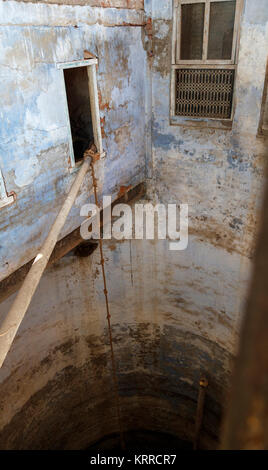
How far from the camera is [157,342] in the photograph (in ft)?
26.3

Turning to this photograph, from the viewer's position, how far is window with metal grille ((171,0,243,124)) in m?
4.91

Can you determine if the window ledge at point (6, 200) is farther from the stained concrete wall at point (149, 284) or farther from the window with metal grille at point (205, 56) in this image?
the window with metal grille at point (205, 56)

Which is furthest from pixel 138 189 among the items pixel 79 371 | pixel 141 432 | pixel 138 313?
pixel 141 432

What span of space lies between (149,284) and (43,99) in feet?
15.3

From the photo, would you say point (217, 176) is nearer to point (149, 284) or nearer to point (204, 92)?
point (204, 92)

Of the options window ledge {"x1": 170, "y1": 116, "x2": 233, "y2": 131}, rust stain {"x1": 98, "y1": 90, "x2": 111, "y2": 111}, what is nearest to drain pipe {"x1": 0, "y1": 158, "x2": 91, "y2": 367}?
rust stain {"x1": 98, "y1": 90, "x2": 111, "y2": 111}

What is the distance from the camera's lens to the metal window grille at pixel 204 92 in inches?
204

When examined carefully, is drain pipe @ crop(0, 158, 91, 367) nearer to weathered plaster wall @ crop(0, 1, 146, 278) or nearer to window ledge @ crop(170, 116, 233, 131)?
weathered plaster wall @ crop(0, 1, 146, 278)

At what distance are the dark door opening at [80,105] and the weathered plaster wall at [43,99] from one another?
0.47m

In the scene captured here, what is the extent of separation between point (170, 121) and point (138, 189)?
1.32 metres

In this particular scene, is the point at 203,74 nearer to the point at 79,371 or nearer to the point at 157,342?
the point at 157,342

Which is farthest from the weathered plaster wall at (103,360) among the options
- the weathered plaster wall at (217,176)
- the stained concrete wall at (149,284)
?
the weathered plaster wall at (217,176)

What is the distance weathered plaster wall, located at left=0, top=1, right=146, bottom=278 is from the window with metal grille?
73 centimetres

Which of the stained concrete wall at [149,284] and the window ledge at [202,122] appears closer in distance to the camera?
the stained concrete wall at [149,284]
